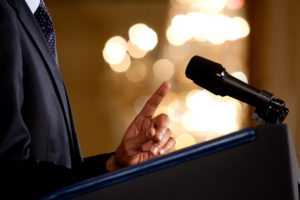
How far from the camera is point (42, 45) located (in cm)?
69

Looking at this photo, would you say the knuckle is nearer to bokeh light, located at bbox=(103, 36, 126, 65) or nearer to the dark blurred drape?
the dark blurred drape

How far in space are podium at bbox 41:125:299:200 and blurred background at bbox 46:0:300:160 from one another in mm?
2269

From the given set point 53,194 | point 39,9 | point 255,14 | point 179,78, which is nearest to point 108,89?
point 179,78

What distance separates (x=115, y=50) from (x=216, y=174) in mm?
2434

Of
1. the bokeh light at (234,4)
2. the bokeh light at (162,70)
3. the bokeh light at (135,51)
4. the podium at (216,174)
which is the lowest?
the podium at (216,174)

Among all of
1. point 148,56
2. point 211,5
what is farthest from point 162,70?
point 211,5

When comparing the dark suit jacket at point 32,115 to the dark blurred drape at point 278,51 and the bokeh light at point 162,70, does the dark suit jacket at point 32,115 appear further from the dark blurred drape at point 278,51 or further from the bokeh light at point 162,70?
the bokeh light at point 162,70

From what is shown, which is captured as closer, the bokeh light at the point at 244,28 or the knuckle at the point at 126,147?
the knuckle at the point at 126,147

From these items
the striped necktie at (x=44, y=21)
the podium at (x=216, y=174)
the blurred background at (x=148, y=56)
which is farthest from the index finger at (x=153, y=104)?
the blurred background at (x=148, y=56)

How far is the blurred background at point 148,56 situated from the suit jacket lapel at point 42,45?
6.36 ft

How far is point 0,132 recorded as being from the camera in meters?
0.56

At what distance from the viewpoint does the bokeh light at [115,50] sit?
2742 mm

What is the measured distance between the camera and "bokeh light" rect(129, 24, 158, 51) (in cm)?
275

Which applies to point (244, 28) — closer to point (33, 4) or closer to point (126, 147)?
point (33, 4)
